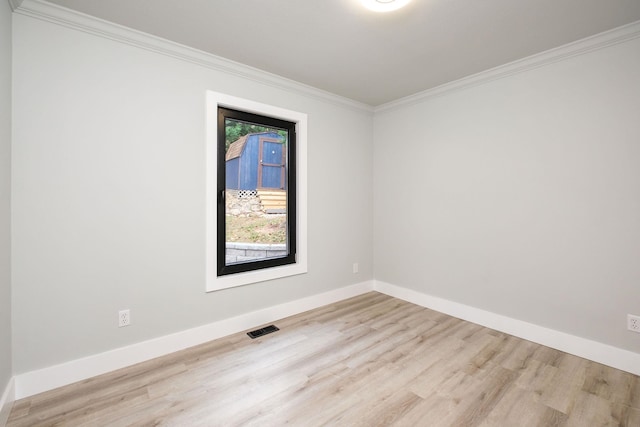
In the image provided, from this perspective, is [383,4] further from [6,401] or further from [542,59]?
[6,401]

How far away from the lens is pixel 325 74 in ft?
9.56

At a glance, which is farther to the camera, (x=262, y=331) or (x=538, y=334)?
(x=262, y=331)

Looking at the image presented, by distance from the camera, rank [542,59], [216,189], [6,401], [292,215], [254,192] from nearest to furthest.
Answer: [6,401], [542,59], [216,189], [254,192], [292,215]

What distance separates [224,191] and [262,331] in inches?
53.9

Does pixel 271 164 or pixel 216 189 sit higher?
pixel 271 164

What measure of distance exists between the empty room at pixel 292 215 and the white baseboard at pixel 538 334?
0.05 ft

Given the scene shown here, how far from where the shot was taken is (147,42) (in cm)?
222

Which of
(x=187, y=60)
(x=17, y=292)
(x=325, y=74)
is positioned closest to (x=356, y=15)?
(x=325, y=74)

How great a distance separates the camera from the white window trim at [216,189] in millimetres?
2557

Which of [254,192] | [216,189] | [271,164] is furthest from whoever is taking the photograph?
[271,164]

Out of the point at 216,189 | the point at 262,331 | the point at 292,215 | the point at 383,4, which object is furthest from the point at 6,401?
the point at 383,4

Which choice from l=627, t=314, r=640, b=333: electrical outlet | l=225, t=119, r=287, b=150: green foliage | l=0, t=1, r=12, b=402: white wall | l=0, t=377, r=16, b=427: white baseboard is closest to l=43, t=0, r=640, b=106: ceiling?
l=0, t=1, r=12, b=402: white wall

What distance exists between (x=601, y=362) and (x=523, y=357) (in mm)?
547

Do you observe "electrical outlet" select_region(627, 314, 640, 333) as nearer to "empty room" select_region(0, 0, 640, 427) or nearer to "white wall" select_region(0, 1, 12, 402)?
"empty room" select_region(0, 0, 640, 427)
